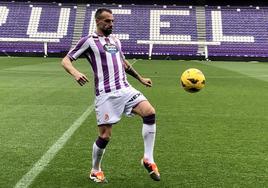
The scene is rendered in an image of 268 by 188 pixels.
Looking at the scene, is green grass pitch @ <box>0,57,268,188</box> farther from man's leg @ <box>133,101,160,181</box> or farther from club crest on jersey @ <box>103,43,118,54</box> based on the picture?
club crest on jersey @ <box>103,43,118,54</box>

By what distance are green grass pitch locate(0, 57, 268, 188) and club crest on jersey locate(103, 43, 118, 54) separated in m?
1.43

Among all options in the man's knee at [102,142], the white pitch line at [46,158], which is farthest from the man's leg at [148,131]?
the white pitch line at [46,158]

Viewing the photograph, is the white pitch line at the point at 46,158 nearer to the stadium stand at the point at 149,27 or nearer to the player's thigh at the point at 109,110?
the player's thigh at the point at 109,110

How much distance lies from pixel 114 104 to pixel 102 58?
1.73ft

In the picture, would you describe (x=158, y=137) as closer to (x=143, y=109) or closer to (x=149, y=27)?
(x=143, y=109)

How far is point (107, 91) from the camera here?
548cm

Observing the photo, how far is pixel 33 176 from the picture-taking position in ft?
18.2

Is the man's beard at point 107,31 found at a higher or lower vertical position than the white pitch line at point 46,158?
higher

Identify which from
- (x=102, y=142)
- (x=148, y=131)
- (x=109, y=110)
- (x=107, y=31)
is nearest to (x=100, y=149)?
(x=102, y=142)

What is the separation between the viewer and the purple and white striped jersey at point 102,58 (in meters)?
5.48

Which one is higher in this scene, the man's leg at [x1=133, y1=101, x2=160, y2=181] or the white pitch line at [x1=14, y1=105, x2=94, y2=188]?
the man's leg at [x1=133, y1=101, x2=160, y2=181]

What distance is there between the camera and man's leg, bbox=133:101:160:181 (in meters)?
5.41

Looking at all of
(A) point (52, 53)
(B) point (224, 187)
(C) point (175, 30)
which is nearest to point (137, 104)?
(B) point (224, 187)

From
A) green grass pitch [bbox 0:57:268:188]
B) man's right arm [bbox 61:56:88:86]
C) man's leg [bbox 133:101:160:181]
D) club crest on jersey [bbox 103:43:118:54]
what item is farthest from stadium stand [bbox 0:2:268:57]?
man's right arm [bbox 61:56:88:86]
